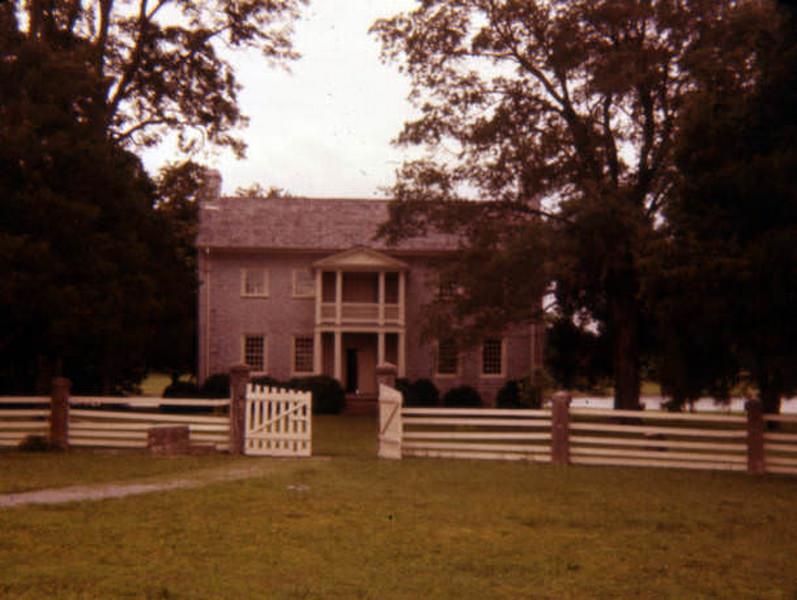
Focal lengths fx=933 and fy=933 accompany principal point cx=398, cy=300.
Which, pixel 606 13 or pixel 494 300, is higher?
pixel 606 13

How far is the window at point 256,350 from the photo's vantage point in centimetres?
3781

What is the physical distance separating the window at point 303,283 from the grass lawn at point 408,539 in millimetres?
24260

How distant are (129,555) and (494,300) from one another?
710 inches

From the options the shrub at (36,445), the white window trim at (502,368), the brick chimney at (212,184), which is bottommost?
the shrub at (36,445)

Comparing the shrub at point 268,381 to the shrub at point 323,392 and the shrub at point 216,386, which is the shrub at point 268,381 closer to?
the shrub at point 323,392

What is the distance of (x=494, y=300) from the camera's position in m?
24.9

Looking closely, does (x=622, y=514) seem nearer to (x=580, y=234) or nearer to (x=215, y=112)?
(x=580, y=234)

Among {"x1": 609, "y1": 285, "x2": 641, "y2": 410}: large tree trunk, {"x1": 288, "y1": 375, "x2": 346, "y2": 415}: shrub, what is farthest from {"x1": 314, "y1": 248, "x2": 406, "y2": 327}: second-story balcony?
{"x1": 609, "y1": 285, "x2": 641, "y2": 410}: large tree trunk

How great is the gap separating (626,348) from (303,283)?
51.4ft

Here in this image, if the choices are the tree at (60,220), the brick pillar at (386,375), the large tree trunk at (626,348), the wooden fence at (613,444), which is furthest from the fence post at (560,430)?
the large tree trunk at (626,348)

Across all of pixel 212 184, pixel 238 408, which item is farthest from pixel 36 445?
pixel 212 184

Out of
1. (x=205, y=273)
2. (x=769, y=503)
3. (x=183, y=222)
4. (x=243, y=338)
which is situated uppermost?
(x=183, y=222)

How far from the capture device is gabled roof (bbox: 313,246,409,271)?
120 ft

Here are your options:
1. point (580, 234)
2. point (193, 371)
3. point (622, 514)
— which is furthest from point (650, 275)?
point (193, 371)
